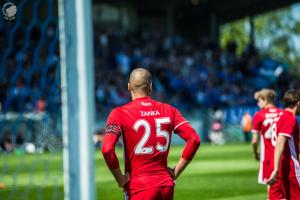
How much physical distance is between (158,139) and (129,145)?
0.82ft

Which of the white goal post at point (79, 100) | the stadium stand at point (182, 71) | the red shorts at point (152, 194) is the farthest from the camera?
the stadium stand at point (182, 71)

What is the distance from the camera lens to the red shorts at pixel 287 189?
785 cm

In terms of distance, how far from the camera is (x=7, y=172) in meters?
17.5

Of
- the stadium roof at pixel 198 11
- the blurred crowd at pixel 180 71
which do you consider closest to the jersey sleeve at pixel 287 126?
the blurred crowd at pixel 180 71

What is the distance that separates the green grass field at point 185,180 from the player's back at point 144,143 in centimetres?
347

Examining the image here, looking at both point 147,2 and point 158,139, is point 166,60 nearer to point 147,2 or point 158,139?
point 147,2

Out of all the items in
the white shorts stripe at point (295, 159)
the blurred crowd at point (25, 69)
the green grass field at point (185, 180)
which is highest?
the blurred crowd at point (25, 69)

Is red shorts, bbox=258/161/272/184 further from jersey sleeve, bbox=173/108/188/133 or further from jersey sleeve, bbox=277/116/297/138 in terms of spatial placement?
jersey sleeve, bbox=173/108/188/133

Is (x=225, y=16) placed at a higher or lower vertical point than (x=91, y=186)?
higher

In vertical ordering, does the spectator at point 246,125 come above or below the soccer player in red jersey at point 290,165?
below

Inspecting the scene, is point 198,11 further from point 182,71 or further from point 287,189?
point 287,189

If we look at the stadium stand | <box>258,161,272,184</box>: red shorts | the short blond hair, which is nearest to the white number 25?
<box>258,161,272,184</box>: red shorts

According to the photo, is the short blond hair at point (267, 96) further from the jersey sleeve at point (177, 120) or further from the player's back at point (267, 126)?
the jersey sleeve at point (177, 120)

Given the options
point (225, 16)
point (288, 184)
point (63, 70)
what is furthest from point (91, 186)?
point (225, 16)
